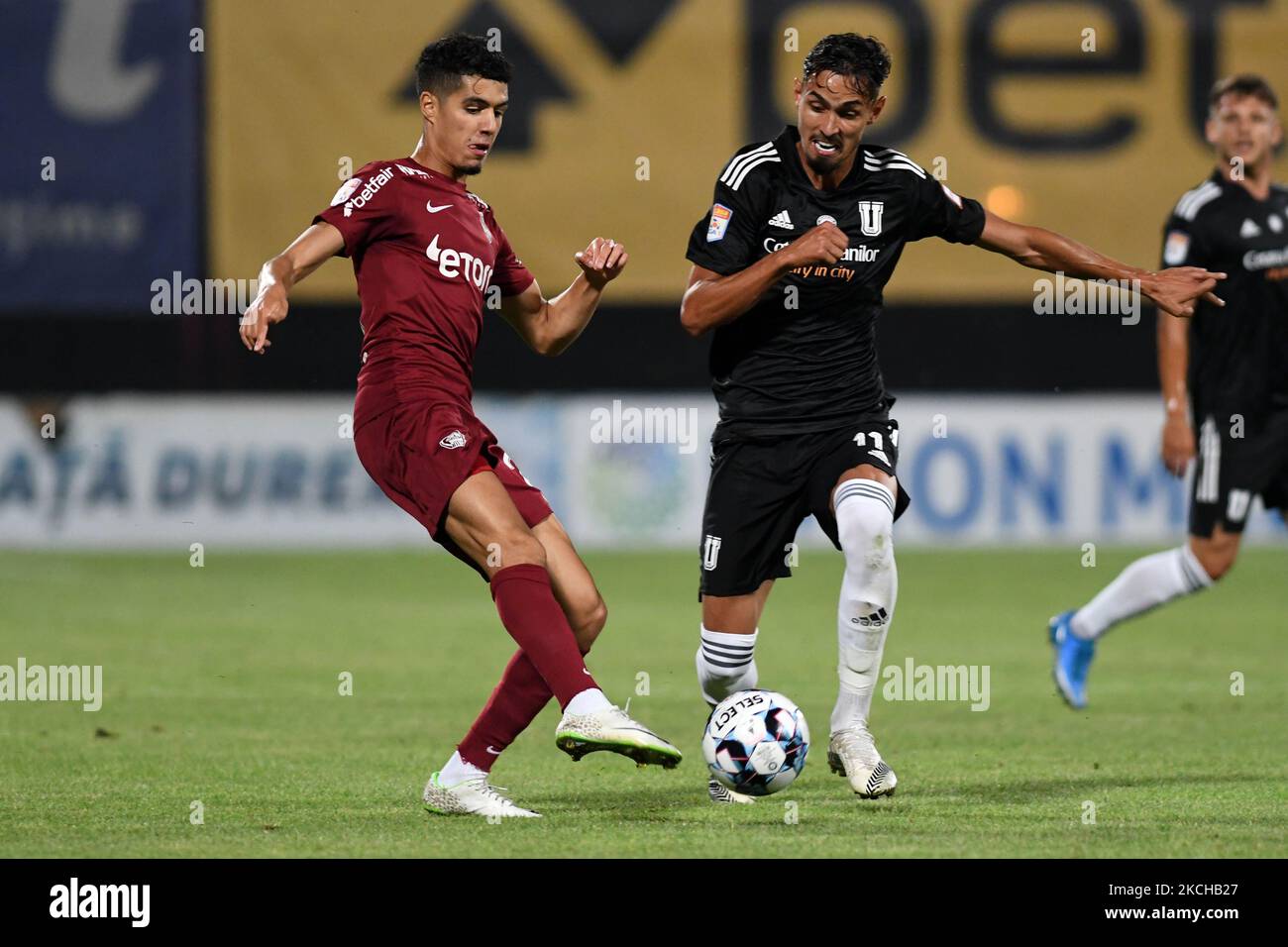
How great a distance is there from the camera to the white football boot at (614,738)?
492cm

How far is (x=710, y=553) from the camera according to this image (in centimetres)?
627

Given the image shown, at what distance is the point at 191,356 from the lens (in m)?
17.5

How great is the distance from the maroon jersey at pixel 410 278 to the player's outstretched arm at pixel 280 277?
0.09 m

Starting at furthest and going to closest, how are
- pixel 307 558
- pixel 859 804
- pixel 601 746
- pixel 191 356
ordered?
pixel 191 356
pixel 307 558
pixel 859 804
pixel 601 746

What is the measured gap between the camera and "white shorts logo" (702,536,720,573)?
6.24 metres

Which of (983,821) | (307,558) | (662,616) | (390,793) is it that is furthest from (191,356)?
(983,821)

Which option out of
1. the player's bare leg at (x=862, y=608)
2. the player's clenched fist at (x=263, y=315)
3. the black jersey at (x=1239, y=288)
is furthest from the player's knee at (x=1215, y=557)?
the player's clenched fist at (x=263, y=315)

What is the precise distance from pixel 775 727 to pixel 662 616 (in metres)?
6.17

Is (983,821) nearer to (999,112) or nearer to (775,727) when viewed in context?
(775,727)

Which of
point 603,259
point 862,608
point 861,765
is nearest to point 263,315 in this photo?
point 603,259

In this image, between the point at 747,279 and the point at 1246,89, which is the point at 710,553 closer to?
the point at 747,279

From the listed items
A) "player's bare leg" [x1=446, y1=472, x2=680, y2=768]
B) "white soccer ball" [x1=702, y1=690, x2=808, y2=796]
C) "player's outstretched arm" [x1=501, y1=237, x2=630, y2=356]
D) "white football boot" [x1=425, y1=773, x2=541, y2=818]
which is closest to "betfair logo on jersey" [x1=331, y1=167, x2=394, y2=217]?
"player's outstretched arm" [x1=501, y1=237, x2=630, y2=356]

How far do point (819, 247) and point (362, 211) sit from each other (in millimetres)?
1316

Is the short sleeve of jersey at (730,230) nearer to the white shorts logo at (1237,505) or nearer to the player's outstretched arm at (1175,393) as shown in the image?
the player's outstretched arm at (1175,393)
